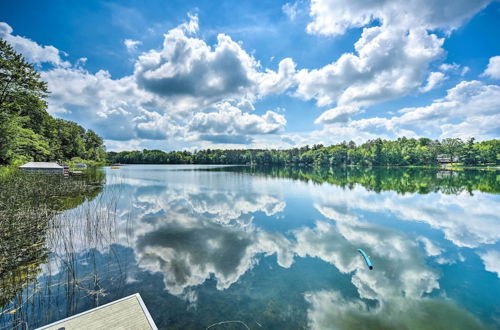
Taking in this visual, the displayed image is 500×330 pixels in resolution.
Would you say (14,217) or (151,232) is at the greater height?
A: (14,217)

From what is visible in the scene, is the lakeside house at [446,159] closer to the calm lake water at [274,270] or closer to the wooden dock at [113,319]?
the calm lake water at [274,270]

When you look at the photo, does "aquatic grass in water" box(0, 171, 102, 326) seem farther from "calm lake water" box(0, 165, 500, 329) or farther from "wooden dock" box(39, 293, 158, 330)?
"wooden dock" box(39, 293, 158, 330)

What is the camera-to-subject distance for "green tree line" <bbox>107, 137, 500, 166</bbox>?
82125mm

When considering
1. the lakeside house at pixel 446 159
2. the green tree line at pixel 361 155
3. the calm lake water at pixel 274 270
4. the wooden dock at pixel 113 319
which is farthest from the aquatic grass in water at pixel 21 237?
the lakeside house at pixel 446 159

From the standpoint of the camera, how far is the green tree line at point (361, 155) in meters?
82.1

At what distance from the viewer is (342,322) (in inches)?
205

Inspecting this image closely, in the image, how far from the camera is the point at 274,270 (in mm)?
7645

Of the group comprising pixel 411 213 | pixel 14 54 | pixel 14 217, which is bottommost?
pixel 411 213

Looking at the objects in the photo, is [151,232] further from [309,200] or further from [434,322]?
[309,200]

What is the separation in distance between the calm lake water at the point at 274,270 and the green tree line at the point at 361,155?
93328mm

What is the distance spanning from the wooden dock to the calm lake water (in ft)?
2.32

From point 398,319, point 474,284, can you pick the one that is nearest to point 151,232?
point 398,319

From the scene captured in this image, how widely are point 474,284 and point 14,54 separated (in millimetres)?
39223

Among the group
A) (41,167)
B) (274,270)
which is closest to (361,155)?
(274,270)
